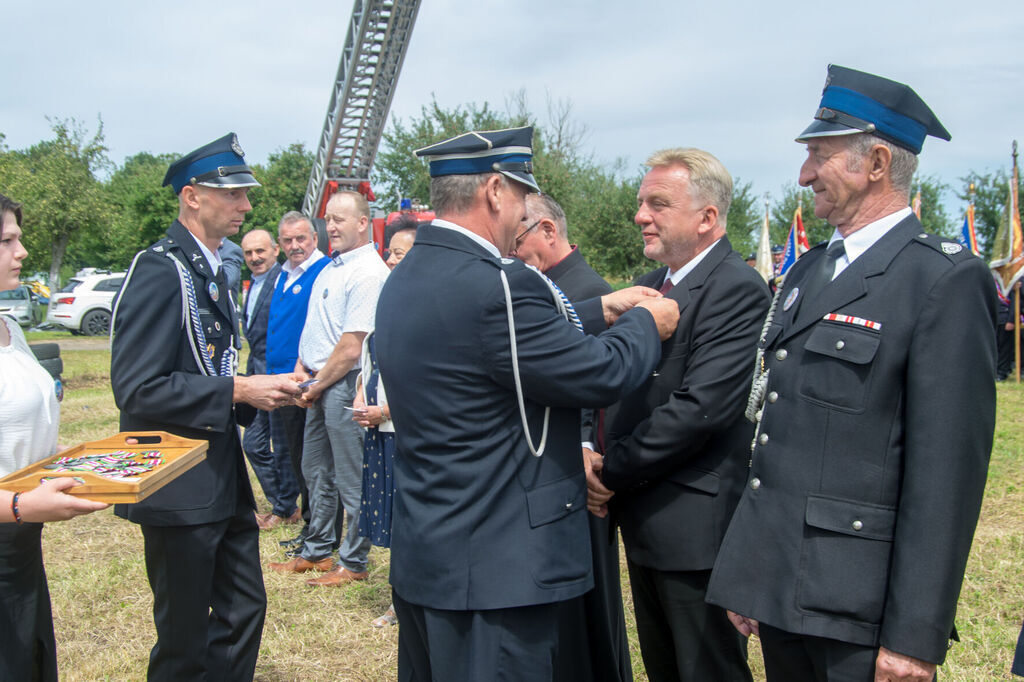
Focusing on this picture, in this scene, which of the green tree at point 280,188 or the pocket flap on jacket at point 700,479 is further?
the green tree at point 280,188

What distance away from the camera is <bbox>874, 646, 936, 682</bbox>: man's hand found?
1643 mm

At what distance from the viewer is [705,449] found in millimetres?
2484

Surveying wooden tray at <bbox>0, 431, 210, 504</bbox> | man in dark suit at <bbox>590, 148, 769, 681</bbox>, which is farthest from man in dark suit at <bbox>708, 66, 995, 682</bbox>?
wooden tray at <bbox>0, 431, 210, 504</bbox>

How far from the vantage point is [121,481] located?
6.39 ft

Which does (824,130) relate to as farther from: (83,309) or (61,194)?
(61,194)

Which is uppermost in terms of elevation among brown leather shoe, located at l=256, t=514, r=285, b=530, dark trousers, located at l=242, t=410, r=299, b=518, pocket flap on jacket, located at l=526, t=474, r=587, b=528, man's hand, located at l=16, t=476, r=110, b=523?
man's hand, located at l=16, t=476, r=110, b=523

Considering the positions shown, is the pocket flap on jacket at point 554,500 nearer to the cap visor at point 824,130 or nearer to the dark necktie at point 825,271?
the dark necktie at point 825,271

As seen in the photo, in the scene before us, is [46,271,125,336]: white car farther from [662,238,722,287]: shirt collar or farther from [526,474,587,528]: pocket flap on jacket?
[526,474,587,528]: pocket flap on jacket

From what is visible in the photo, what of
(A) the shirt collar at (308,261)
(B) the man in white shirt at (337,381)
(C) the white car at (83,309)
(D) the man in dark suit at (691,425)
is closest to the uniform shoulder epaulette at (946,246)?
(D) the man in dark suit at (691,425)

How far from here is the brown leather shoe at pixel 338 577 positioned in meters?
4.74

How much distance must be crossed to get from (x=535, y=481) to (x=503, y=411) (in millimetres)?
213

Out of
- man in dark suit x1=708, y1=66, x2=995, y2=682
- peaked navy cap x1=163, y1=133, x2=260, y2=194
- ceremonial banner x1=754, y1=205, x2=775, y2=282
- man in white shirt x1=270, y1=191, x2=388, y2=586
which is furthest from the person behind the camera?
ceremonial banner x1=754, y1=205, x2=775, y2=282

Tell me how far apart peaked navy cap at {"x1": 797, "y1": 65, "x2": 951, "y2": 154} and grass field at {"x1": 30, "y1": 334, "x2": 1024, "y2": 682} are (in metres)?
2.61

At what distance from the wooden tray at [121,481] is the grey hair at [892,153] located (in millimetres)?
1980
